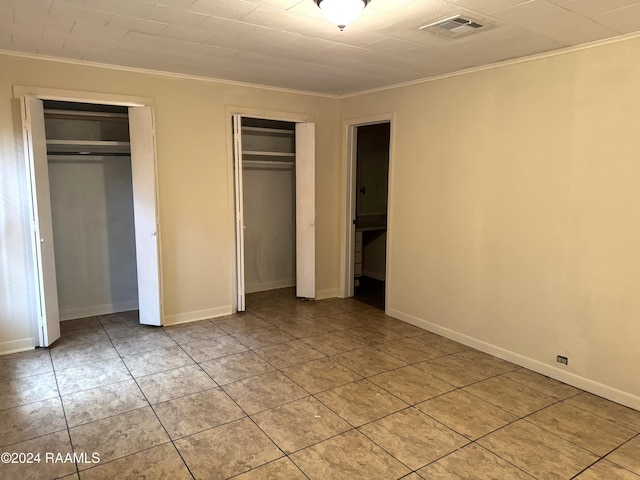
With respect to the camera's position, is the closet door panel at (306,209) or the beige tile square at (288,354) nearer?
the beige tile square at (288,354)

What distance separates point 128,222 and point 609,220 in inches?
182

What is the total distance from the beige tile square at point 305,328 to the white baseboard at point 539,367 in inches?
37.8

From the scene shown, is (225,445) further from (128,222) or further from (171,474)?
(128,222)

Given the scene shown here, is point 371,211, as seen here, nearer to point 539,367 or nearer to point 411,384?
point 539,367

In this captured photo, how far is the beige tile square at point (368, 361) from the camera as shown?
11.6ft

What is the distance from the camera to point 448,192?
4.20 meters

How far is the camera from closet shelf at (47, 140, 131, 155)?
13.9 ft

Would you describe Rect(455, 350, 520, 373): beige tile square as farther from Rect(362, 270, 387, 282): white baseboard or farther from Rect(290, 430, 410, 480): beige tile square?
Rect(362, 270, 387, 282): white baseboard

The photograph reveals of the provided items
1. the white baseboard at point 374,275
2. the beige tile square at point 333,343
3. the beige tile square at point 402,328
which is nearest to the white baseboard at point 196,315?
the beige tile square at point 333,343

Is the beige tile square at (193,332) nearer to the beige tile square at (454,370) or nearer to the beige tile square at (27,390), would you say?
the beige tile square at (27,390)

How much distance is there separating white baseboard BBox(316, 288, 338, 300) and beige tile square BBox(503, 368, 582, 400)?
263cm

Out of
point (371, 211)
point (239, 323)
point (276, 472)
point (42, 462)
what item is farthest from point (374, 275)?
point (42, 462)

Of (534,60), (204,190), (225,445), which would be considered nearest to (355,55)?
(534,60)

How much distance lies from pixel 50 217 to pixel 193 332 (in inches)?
66.0
